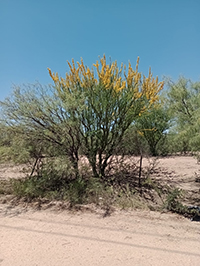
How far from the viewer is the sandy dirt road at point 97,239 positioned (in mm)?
3475

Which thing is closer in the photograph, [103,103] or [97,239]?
[97,239]

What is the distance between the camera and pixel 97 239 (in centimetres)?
414

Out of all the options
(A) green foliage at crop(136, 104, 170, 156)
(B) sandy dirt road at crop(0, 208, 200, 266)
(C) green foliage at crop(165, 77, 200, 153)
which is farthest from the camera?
(A) green foliage at crop(136, 104, 170, 156)

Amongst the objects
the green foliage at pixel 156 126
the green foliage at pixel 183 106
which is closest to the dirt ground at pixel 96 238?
the green foliage at pixel 183 106

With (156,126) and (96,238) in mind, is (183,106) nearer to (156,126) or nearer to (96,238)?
(96,238)

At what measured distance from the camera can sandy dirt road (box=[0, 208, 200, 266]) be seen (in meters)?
3.47

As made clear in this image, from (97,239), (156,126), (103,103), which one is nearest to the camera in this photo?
(97,239)

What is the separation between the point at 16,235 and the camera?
171 inches

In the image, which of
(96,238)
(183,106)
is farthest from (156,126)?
(96,238)

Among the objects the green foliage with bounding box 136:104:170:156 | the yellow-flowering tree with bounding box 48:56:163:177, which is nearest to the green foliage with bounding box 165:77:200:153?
the yellow-flowering tree with bounding box 48:56:163:177

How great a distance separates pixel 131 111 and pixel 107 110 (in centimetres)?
93

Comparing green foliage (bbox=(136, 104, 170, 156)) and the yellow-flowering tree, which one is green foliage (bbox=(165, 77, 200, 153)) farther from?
green foliage (bbox=(136, 104, 170, 156))

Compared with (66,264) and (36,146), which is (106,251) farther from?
(36,146)

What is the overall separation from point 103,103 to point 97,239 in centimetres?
470
